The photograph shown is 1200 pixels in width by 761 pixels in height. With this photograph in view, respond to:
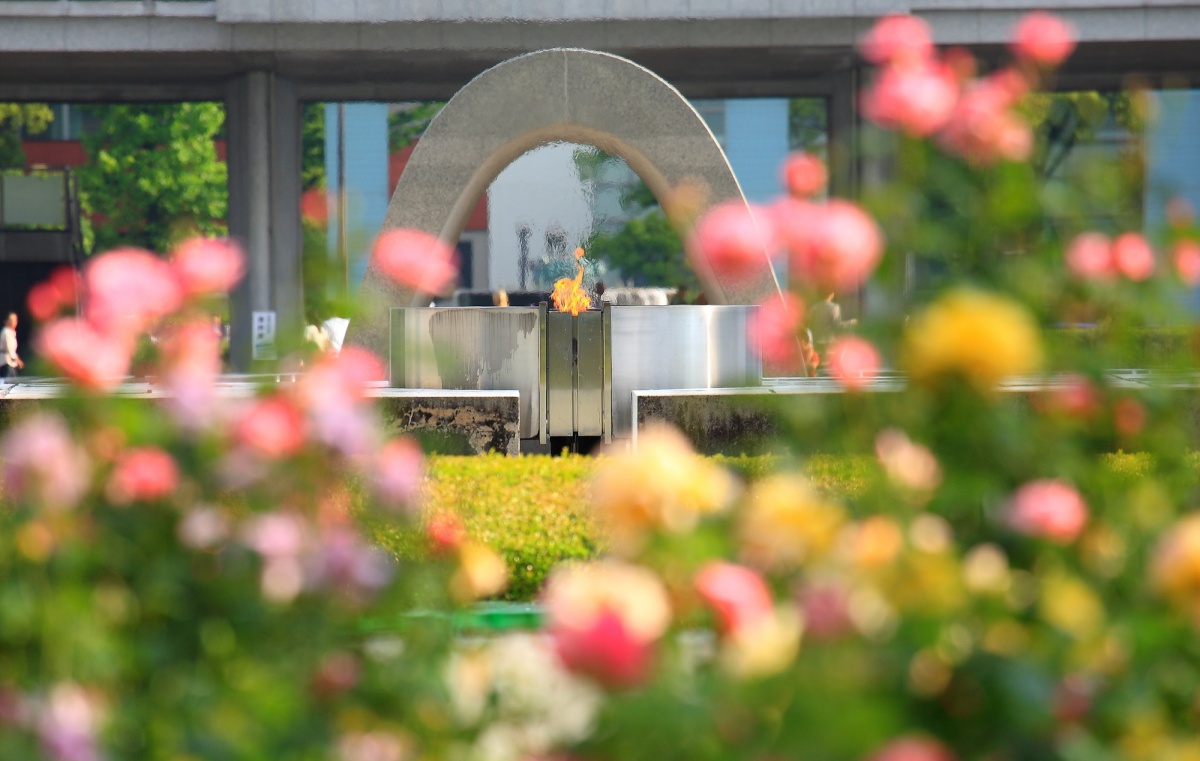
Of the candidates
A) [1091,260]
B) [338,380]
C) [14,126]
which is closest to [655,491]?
[338,380]

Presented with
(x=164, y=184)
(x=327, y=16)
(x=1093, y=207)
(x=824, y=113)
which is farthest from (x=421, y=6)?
(x=1093, y=207)

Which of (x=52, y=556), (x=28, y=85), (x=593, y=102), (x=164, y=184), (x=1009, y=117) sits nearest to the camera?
(x=52, y=556)

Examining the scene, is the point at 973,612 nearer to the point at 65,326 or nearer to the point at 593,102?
the point at 65,326

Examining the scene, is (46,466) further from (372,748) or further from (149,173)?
(149,173)

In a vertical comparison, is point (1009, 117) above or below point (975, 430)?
above

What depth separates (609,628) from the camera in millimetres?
1807

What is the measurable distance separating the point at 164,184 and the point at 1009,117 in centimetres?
3490

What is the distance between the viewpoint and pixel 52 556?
7.79 feet

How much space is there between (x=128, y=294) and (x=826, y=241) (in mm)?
1243

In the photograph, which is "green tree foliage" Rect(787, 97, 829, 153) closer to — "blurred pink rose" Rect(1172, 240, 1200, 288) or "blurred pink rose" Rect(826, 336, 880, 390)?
"blurred pink rose" Rect(1172, 240, 1200, 288)

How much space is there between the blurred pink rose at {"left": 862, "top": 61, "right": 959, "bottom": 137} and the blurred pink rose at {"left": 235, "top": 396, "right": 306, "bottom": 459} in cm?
119

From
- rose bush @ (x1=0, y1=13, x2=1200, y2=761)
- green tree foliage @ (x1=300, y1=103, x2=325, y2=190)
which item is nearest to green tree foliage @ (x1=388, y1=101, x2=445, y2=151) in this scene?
green tree foliage @ (x1=300, y1=103, x2=325, y2=190)

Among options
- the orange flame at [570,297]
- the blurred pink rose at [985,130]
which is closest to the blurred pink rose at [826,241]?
the blurred pink rose at [985,130]

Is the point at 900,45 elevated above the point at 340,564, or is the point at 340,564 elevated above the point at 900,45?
the point at 900,45
